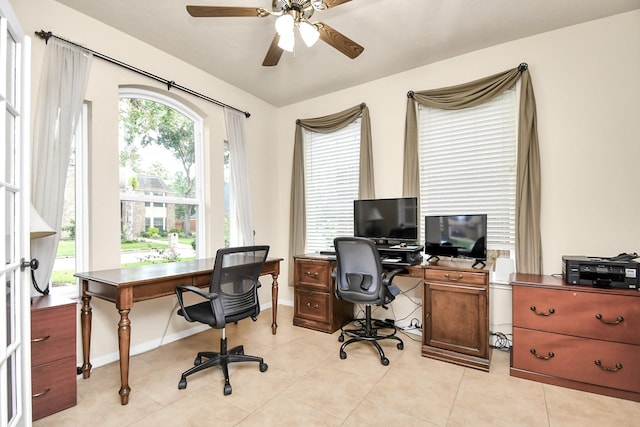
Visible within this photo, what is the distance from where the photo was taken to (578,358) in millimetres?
2176

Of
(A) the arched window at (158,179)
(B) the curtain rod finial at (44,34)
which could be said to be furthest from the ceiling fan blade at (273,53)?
(B) the curtain rod finial at (44,34)

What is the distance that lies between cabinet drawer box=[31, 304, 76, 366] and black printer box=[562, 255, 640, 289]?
11.5ft

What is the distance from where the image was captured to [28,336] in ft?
5.15

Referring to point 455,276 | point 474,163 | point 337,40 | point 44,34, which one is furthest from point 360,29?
point 44,34

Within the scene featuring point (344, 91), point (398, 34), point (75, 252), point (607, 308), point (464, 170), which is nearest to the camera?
point (607, 308)

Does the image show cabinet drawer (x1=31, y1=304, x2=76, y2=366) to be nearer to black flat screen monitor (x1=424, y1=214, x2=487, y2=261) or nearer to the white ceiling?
the white ceiling

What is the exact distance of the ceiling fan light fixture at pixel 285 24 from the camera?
6.02 feet

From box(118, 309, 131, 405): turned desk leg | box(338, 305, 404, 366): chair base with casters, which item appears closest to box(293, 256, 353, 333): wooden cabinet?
box(338, 305, 404, 366): chair base with casters

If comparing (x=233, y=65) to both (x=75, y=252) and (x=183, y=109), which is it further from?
(x=75, y=252)

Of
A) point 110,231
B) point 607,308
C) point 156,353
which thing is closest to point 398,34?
point 607,308

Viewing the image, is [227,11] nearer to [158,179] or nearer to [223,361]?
[158,179]

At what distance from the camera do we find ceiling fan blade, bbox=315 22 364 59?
6.75ft

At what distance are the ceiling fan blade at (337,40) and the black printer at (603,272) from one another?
2294mm

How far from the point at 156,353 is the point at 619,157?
4375 mm
